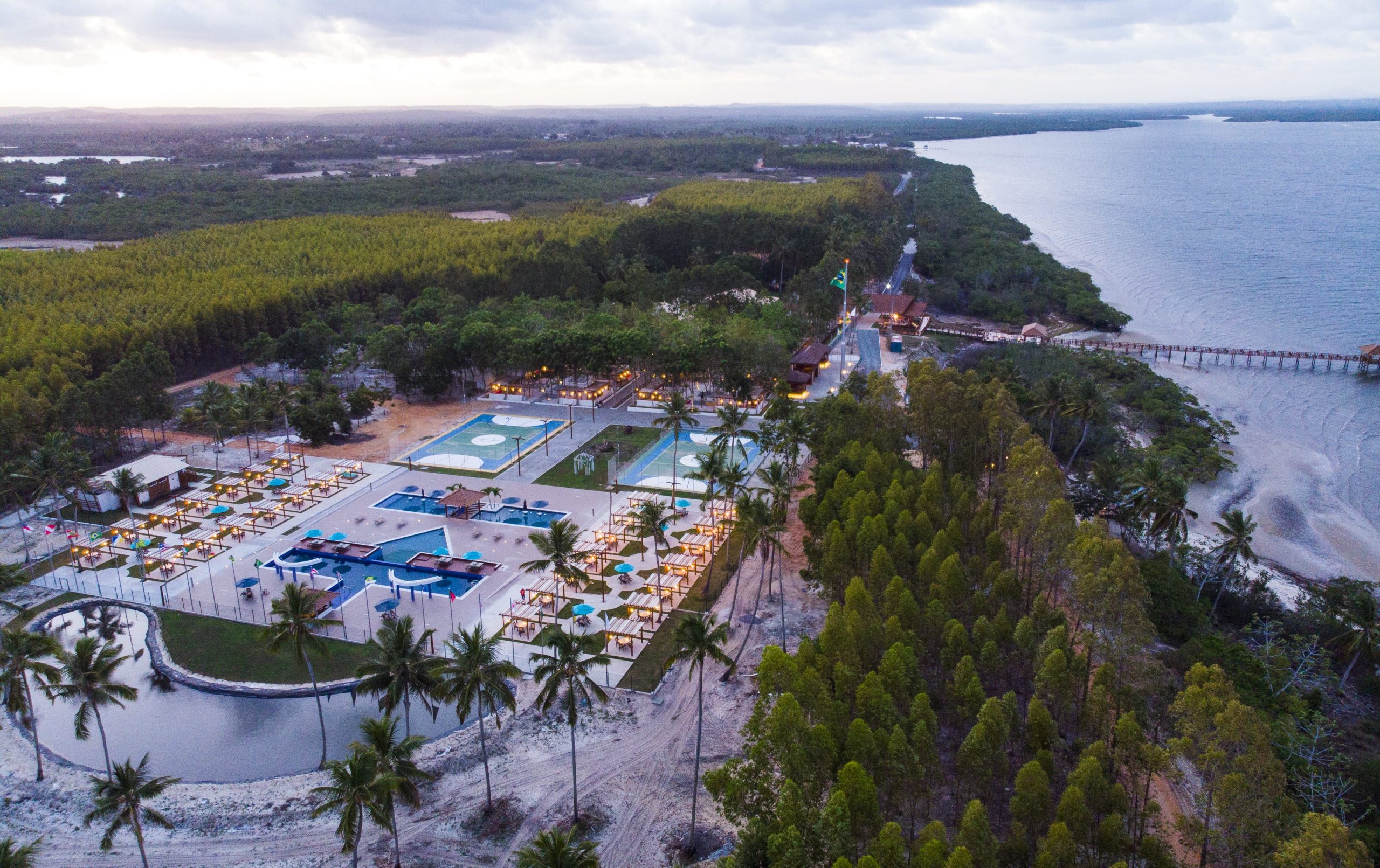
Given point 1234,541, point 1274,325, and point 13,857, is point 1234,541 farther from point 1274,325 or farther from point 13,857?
point 1274,325

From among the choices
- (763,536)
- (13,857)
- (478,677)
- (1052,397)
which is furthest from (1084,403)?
(13,857)

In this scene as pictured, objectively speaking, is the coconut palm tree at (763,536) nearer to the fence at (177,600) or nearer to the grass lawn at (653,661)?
the grass lawn at (653,661)

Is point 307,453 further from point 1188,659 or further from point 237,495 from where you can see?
point 1188,659

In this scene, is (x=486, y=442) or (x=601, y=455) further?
(x=486, y=442)

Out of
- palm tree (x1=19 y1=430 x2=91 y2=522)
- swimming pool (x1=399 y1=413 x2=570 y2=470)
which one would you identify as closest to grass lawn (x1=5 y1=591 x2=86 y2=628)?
palm tree (x1=19 y1=430 x2=91 y2=522)

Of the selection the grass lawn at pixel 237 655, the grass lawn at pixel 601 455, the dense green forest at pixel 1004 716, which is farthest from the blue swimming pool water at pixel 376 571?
the dense green forest at pixel 1004 716
